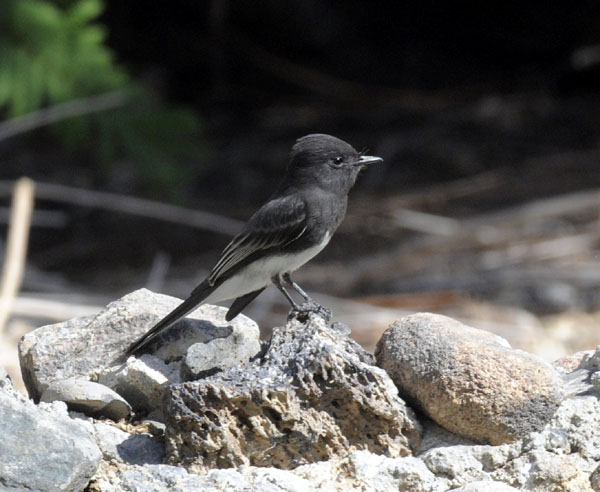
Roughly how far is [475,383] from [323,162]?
157cm

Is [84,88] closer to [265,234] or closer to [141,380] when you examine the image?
[265,234]

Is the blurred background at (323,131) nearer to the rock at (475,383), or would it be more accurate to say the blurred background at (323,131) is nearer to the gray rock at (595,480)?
the rock at (475,383)

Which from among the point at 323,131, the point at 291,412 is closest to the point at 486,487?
the point at 291,412

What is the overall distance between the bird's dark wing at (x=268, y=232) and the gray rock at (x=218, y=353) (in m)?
0.77

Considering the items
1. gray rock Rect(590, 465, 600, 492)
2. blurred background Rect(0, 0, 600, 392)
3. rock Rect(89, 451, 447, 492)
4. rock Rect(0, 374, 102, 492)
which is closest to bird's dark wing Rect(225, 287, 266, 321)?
rock Rect(89, 451, 447, 492)

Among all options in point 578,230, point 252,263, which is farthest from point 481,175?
point 252,263

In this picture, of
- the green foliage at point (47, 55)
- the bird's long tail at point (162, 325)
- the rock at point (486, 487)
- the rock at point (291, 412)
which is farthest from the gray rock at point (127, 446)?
the green foliage at point (47, 55)

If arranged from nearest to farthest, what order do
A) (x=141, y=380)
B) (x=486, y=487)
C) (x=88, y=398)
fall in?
(x=486, y=487) → (x=88, y=398) → (x=141, y=380)

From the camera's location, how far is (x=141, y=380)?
3.48m

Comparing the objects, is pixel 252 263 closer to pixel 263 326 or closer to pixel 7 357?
pixel 7 357

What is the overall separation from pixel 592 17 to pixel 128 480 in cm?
868

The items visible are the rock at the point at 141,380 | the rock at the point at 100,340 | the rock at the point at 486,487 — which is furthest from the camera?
the rock at the point at 100,340

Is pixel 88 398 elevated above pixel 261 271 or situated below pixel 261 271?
below

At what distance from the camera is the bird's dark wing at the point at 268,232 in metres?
4.34
